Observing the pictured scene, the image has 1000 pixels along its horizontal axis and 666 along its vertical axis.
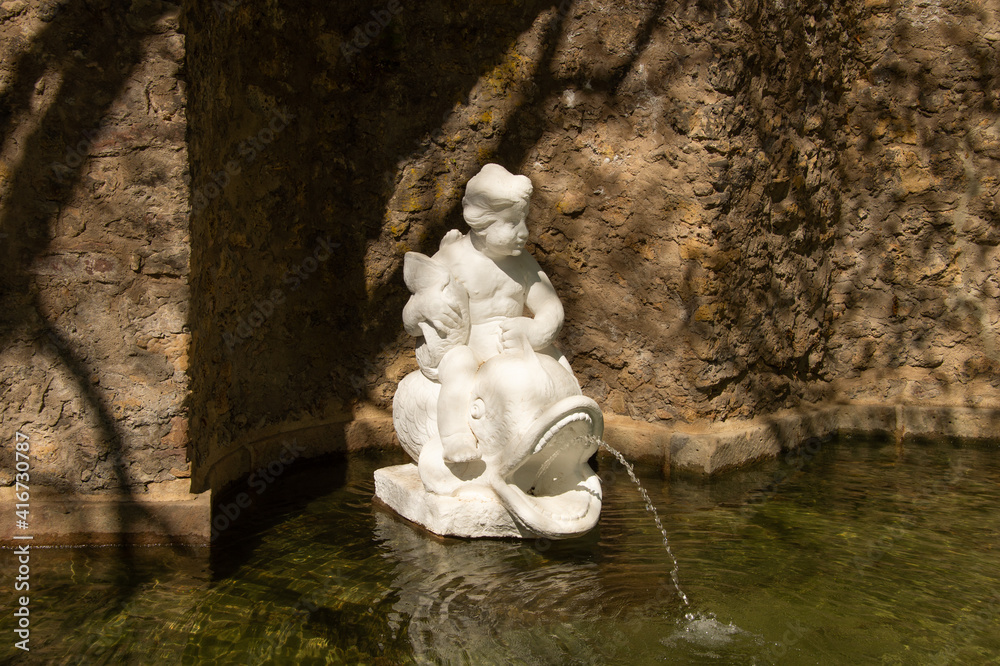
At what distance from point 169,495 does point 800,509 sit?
114 inches

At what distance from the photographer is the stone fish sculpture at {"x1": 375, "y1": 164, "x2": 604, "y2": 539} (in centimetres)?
352

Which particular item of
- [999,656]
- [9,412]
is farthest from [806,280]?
[9,412]

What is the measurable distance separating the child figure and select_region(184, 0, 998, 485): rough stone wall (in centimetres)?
96

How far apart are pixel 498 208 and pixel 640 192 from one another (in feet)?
3.87

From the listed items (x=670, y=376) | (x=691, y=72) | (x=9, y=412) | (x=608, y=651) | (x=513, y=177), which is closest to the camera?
(x=608, y=651)

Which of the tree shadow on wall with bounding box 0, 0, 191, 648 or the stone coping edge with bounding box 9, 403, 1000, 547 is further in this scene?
the stone coping edge with bounding box 9, 403, 1000, 547

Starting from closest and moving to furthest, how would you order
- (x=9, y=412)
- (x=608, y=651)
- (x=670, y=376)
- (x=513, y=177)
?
(x=608, y=651) < (x=9, y=412) < (x=513, y=177) < (x=670, y=376)

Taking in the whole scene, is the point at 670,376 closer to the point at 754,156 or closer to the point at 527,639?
the point at 754,156

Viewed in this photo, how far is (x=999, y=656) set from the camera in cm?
277

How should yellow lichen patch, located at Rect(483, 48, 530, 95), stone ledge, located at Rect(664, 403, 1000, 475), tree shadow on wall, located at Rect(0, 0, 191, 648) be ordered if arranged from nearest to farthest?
tree shadow on wall, located at Rect(0, 0, 191, 648) < stone ledge, located at Rect(664, 403, 1000, 475) < yellow lichen patch, located at Rect(483, 48, 530, 95)

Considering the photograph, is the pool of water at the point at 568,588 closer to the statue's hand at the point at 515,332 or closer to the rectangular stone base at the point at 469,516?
the rectangular stone base at the point at 469,516

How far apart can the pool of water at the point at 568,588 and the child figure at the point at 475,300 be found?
2.09 feet

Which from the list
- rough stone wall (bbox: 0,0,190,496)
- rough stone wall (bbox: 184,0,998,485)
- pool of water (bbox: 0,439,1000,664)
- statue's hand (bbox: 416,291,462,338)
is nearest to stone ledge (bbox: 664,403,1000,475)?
rough stone wall (bbox: 184,0,998,485)

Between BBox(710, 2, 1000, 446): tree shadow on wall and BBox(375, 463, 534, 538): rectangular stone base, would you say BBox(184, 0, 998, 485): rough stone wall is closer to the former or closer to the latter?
BBox(710, 2, 1000, 446): tree shadow on wall
